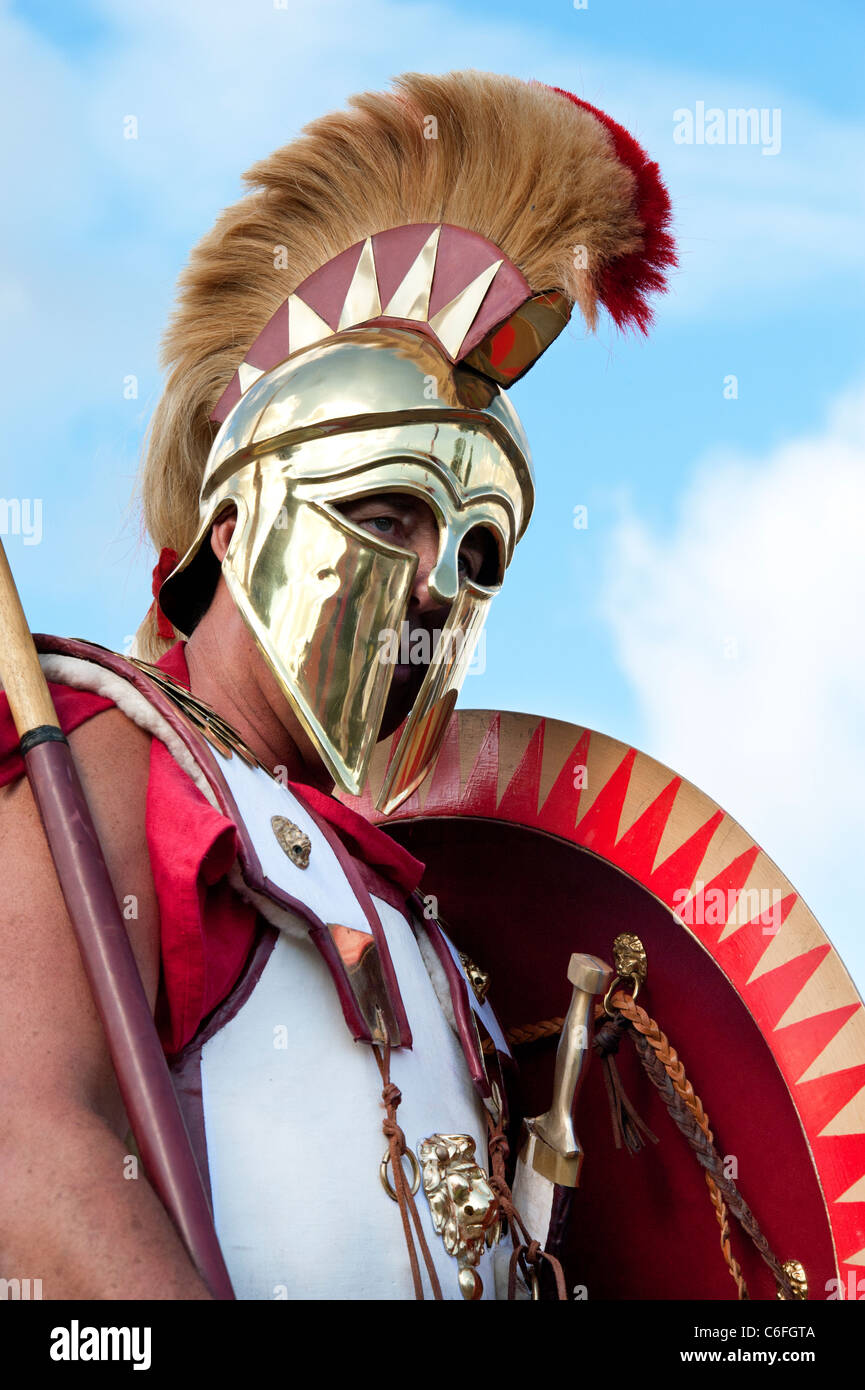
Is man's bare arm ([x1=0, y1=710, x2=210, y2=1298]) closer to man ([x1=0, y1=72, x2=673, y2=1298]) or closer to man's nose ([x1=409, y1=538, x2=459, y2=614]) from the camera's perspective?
man ([x1=0, y1=72, x2=673, y2=1298])

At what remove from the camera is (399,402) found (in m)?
2.69

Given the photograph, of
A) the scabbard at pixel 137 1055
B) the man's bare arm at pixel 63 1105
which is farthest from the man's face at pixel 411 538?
the scabbard at pixel 137 1055

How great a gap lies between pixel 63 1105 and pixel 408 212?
2.13 m

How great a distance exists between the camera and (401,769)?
2.90m

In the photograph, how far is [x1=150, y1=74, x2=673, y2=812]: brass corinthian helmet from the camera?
8.51 feet

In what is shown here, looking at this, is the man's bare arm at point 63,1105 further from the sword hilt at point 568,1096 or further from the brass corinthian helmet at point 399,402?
the sword hilt at point 568,1096

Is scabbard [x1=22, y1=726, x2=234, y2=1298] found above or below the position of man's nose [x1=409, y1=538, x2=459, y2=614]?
below

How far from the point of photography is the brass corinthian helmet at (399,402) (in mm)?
2594

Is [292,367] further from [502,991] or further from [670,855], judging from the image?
[502,991]

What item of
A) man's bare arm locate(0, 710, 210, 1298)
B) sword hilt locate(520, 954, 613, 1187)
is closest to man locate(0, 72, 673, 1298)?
man's bare arm locate(0, 710, 210, 1298)

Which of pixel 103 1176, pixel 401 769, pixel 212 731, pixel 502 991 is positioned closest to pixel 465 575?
pixel 401 769

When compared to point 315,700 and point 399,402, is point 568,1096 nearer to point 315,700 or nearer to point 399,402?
point 315,700
